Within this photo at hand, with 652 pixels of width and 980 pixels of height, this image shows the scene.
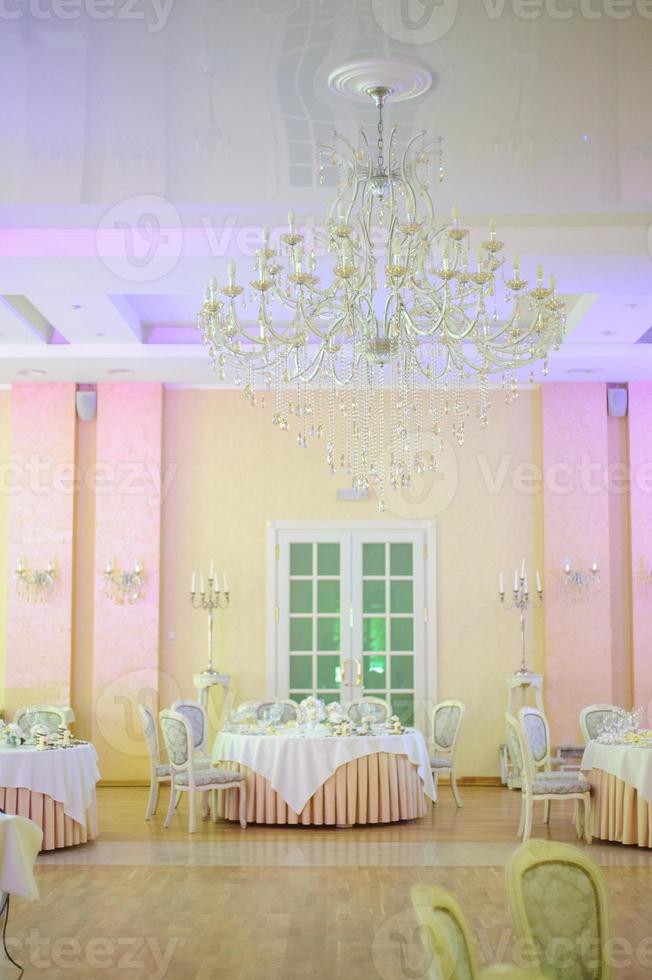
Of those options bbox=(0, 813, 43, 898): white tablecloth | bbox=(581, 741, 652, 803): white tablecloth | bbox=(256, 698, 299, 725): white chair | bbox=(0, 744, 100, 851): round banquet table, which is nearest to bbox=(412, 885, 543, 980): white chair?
bbox=(0, 813, 43, 898): white tablecloth

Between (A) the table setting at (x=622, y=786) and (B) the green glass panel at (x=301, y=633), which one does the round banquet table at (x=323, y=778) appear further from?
(B) the green glass panel at (x=301, y=633)

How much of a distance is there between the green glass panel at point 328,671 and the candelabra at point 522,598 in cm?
182

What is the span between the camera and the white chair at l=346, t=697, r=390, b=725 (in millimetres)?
10859

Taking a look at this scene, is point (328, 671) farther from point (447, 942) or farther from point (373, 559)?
point (447, 942)

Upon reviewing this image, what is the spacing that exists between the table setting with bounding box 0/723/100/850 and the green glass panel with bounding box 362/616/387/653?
405cm

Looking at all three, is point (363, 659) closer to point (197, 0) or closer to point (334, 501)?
point (334, 501)

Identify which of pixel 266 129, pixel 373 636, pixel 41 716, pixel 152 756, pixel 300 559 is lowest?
pixel 152 756

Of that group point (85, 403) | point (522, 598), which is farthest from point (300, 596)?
point (85, 403)

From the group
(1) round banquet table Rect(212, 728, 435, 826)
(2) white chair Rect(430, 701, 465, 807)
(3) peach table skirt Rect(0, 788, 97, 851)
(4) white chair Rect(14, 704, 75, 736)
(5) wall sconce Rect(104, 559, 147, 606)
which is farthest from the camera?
(5) wall sconce Rect(104, 559, 147, 606)

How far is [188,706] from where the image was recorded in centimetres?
1060

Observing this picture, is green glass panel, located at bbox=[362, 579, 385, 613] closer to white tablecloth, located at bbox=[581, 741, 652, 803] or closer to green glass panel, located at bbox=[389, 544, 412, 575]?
green glass panel, located at bbox=[389, 544, 412, 575]

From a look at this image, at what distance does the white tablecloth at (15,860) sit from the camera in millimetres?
5074

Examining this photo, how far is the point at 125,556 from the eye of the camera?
11953 millimetres

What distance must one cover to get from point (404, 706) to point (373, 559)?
60.7 inches
